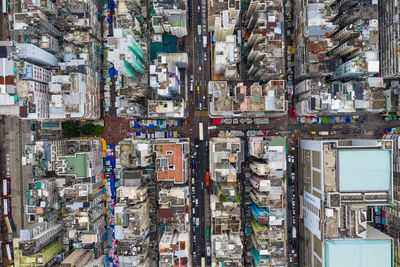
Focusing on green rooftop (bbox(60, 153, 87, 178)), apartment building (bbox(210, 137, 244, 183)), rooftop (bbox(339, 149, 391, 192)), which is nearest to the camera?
rooftop (bbox(339, 149, 391, 192))

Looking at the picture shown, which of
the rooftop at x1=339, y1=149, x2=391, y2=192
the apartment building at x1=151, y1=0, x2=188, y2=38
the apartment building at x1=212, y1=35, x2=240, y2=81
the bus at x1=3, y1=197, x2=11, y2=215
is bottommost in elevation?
the bus at x1=3, y1=197, x2=11, y2=215

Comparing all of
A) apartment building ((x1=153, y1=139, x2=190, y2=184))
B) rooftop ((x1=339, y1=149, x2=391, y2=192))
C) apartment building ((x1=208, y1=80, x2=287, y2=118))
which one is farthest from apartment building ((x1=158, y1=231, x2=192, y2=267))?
rooftop ((x1=339, y1=149, x2=391, y2=192))

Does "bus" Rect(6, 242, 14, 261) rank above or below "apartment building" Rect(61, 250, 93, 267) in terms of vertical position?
below

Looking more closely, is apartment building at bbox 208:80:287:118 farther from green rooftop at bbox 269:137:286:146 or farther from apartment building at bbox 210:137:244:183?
apartment building at bbox 210:137:244:183

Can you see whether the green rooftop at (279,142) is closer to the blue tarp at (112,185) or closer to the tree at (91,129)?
the blue tarp at (112,185)

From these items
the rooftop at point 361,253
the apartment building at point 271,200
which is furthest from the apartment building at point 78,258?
the rooftop at point 361,253

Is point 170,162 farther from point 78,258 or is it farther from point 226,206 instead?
point 78,258

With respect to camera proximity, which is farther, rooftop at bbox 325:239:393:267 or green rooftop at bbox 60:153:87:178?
green rooftop at bbox 60:153:87:178

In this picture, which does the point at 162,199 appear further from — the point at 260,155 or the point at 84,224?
the point at 260,155
